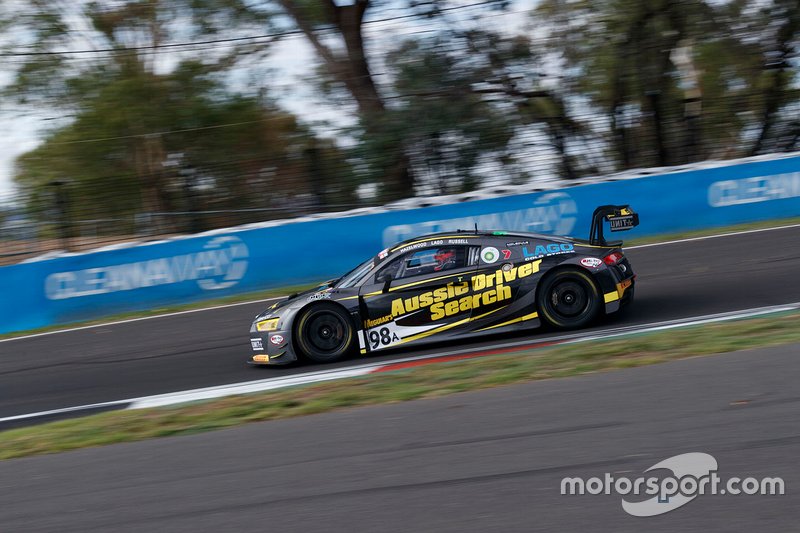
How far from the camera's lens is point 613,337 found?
8.57m

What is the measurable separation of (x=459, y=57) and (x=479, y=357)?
14972mm

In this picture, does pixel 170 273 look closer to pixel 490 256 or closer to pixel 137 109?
pixel 490 256

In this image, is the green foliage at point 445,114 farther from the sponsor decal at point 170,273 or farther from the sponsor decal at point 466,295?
the sponsor decal at point 466,295

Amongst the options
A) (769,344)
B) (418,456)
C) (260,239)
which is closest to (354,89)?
(260,239)

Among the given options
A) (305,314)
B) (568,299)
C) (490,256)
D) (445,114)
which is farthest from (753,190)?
(305,314)

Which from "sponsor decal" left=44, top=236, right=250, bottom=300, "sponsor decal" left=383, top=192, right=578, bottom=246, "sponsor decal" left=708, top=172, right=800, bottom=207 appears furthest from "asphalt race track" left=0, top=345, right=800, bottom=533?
"sponsor decal" left=708, top=172, right=800, bottom=207

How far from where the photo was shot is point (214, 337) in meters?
11.8

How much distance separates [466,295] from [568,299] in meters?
1.15

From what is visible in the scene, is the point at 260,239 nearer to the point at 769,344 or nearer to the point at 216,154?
the point at 216,154

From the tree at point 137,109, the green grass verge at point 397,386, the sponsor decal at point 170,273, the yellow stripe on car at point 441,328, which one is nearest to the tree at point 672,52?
the tree at point 137,109

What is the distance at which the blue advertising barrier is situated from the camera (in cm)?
1488

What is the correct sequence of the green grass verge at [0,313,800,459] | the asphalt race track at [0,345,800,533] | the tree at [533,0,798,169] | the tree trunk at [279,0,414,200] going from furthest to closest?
the tree trunk at [279,0,414,200] → the tree at [533,0,798,169] → the green grass verge at [0,313,800,459] → the asphalt race track at [0,345,800,533]

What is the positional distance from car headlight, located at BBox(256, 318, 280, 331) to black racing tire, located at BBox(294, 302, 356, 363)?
235 millimetres

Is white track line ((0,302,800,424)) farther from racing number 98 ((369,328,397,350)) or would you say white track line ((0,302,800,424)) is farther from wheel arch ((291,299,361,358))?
wheel arch ((291,299,361,358))
